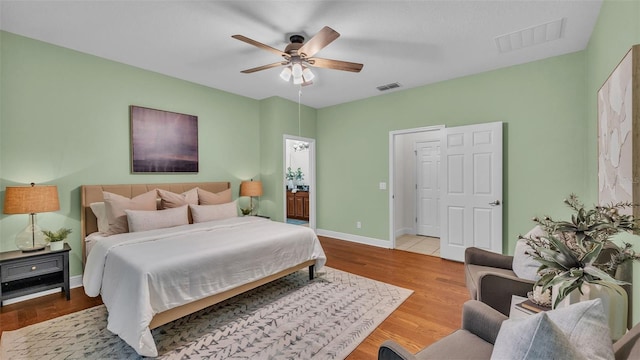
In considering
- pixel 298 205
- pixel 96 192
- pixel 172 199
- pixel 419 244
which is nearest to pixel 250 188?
pixel 172 199

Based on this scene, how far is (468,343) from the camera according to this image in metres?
1.36

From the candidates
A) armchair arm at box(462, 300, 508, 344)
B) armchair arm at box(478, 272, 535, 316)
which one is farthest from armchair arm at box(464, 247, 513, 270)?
armchair arm at box(462, 300, 508, 344)

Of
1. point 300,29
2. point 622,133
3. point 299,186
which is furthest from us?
point 299,186

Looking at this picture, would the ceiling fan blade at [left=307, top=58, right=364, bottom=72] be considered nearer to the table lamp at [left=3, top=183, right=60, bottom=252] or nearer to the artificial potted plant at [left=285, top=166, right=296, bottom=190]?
the table lamp at [left=3, top=183, right=60, bottom=252]

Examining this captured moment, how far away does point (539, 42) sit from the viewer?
2.95m

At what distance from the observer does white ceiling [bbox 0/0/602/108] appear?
2328 mm

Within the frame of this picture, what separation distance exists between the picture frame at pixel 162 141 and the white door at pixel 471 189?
392cm

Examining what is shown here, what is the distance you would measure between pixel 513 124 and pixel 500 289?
266cm

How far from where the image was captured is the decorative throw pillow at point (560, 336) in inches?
25.6

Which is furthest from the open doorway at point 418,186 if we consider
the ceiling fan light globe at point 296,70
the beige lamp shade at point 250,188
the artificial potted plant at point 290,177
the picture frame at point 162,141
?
the picture frame at point 162,141

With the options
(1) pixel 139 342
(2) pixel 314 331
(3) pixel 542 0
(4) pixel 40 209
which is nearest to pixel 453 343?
(2) pixel 314 331

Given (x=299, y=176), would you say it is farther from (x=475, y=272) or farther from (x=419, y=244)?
(x=475, y=272)

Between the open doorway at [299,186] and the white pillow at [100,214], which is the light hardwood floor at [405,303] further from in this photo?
the open doorway at [299,186]

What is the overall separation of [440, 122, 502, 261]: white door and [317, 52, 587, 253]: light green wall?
0.52ft
